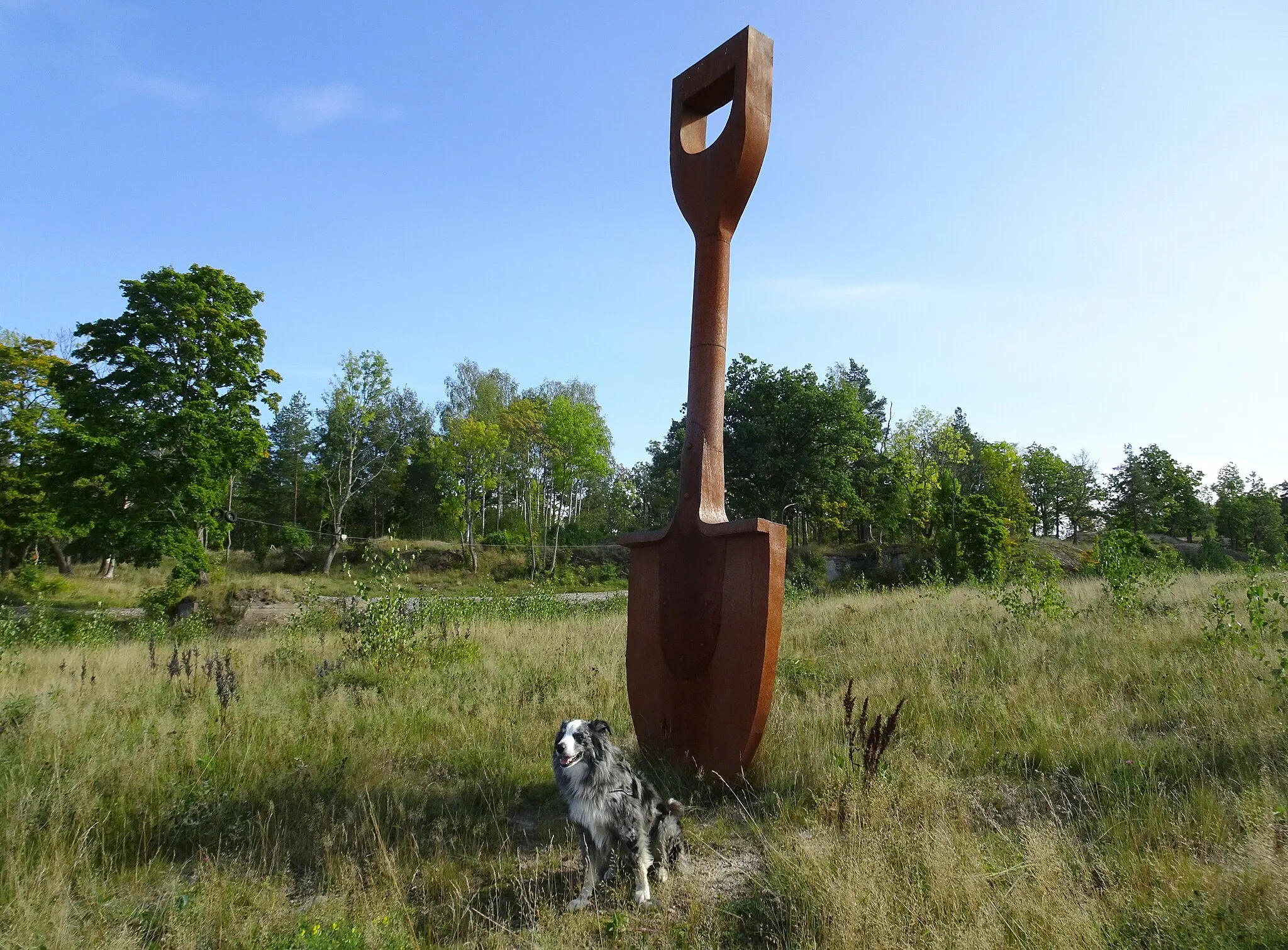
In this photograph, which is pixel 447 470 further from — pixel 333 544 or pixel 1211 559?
pixel 1211 559

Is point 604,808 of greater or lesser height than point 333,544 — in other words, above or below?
below

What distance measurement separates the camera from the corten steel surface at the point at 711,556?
492 centimetres

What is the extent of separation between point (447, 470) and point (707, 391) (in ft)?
118

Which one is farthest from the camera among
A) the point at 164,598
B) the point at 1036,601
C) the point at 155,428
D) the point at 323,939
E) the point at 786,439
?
the point at 786,439

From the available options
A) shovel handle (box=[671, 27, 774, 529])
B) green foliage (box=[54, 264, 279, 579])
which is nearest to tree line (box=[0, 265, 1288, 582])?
green foliage (box=[54, 264, 279, 579])

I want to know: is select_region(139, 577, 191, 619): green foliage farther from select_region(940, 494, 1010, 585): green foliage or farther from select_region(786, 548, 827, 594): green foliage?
select_region(940, 494, 1010, 585): green foliage

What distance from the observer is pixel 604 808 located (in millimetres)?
3631

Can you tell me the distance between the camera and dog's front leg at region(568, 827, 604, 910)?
3.61 metres

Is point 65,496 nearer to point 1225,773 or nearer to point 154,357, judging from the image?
point 154,357

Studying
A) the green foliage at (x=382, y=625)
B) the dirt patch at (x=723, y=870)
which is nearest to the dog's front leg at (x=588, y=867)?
the dirt patch at (x=723, y=870)

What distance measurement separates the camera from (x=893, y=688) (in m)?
7.03

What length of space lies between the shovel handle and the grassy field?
6.57 ft

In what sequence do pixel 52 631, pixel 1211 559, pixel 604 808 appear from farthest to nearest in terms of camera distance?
1. pixel 1211 559
2. pixel 52 631
3. pixel 604 808

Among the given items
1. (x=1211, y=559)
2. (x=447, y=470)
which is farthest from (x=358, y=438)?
(x=1211, y=559)
